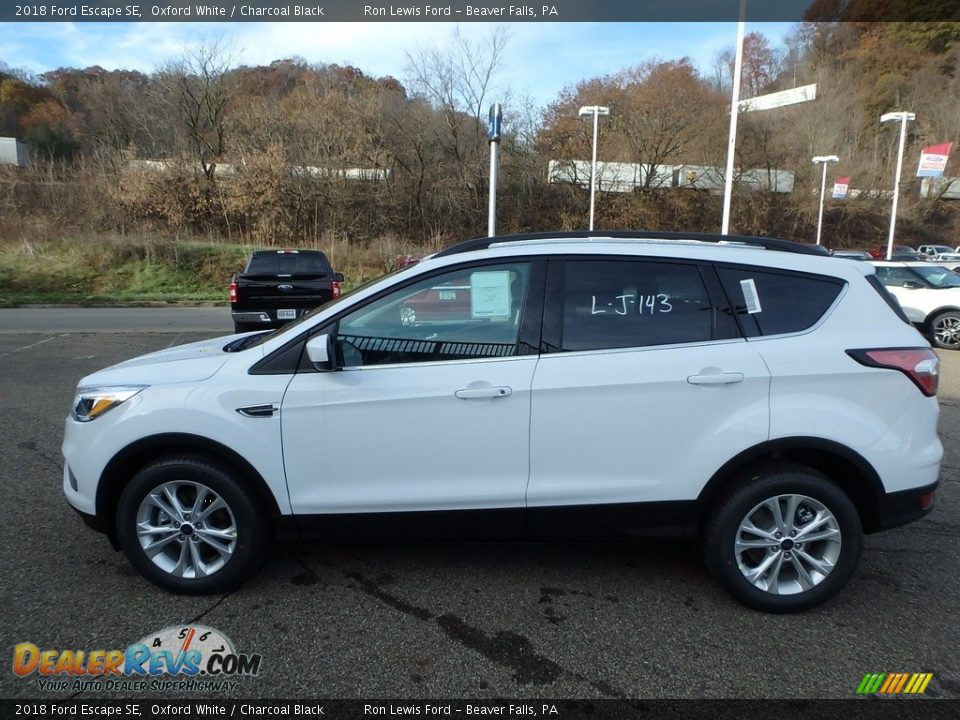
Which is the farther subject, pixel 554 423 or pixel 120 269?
pixel 120 269

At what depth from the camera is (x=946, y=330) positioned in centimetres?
1179

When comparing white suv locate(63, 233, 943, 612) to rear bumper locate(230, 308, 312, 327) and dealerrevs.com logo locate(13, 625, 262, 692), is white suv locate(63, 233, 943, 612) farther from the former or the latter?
rear bumper locate(230, 308, 312, 327)

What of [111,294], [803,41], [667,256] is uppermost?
[803,41]

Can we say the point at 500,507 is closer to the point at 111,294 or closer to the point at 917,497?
the point at 917,497

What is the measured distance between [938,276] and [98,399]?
14.0m

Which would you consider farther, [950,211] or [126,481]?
[950,211]

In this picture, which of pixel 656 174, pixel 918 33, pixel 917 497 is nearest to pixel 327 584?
pixel 917 497

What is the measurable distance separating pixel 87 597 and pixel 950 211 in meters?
61.8

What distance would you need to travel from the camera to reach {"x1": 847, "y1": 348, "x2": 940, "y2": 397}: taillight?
311cm

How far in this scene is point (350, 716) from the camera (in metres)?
2.49

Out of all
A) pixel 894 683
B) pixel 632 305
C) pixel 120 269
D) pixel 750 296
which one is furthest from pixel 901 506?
pixel 120 269

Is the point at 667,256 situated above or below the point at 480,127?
below

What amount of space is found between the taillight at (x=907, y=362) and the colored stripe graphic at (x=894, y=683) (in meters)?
1.29

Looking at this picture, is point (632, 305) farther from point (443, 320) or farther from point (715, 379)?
point (443, 320)
